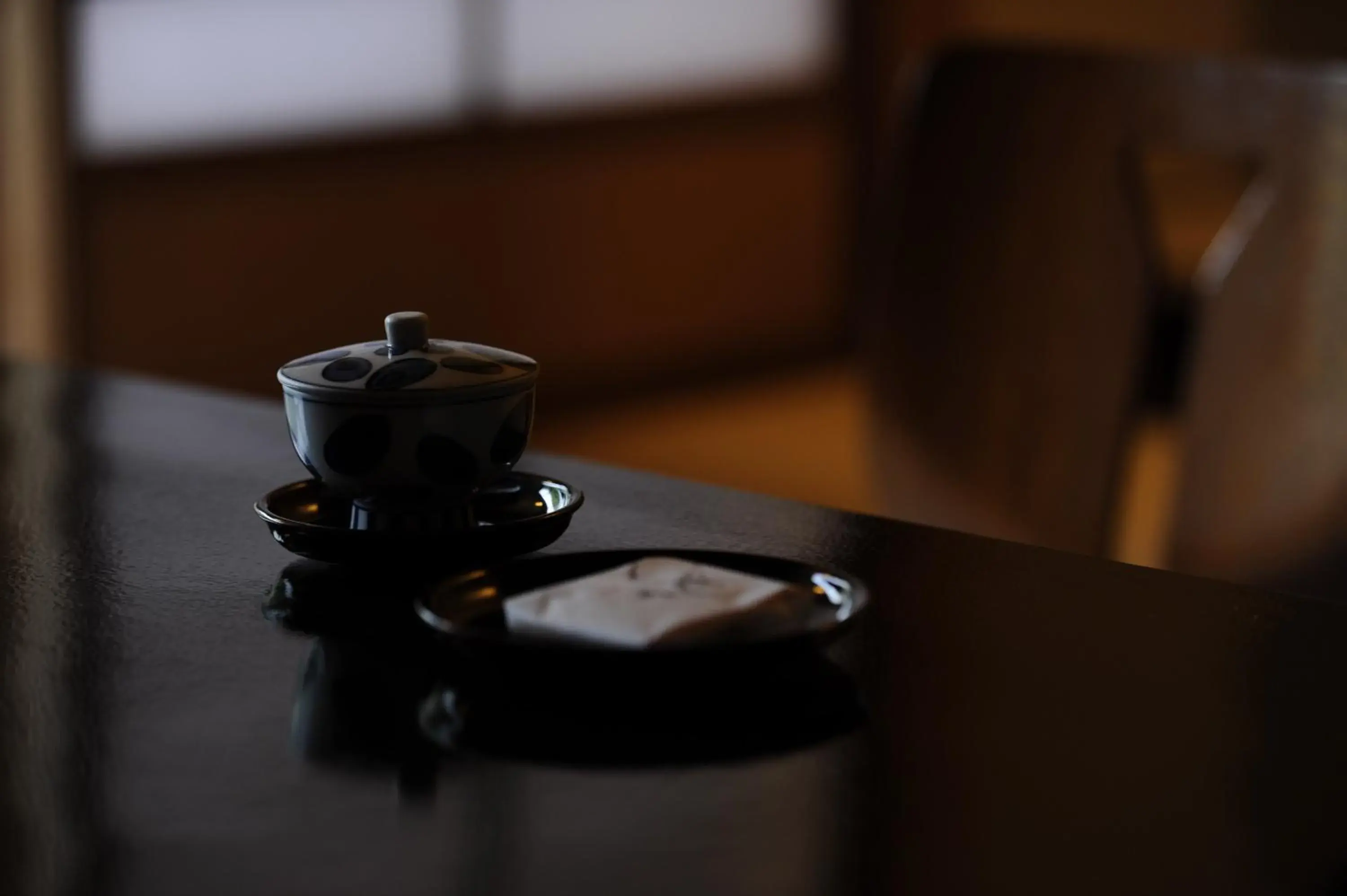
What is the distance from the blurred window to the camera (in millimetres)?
2939

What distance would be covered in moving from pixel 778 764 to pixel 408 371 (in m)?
0.25

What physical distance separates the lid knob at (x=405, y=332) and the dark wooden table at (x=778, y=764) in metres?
0.10

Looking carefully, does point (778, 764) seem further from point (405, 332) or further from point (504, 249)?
point (504, 249)

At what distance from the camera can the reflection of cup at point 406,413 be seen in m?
0.62

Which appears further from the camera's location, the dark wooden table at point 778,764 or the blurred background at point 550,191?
the blurred background at point 550,191

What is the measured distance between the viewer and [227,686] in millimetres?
514

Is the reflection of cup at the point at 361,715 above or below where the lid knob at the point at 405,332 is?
below

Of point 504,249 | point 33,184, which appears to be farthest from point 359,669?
point 504,249

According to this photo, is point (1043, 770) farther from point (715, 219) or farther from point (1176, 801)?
point (715, 219)

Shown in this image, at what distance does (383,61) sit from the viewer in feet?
10.9

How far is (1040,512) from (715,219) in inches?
115

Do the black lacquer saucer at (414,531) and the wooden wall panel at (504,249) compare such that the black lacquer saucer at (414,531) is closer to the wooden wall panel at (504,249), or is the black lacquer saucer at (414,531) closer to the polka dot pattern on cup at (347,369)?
the polka dot pattern on cup at (347,369)

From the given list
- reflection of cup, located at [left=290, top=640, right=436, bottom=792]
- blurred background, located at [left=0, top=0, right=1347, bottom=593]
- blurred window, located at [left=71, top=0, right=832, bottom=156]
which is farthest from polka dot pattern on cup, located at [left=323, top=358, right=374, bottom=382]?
blurred window, located at [left=71, top=0, right=832, bottom=156]

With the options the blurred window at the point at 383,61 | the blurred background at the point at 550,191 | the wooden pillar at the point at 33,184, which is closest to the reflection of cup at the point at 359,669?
the blurred background at the point at 550,191
